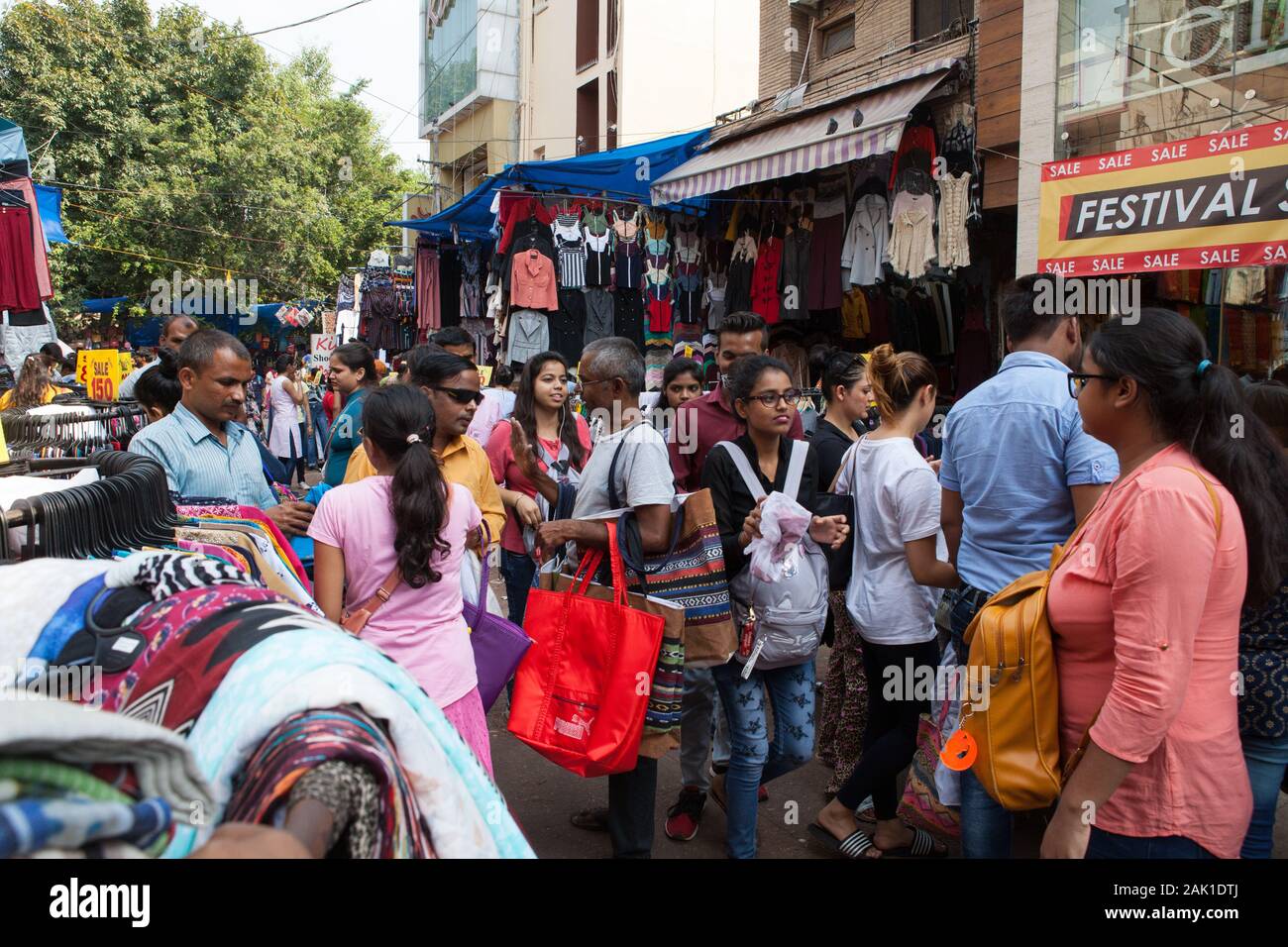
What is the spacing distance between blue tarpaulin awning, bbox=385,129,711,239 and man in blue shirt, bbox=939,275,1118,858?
6.98 m

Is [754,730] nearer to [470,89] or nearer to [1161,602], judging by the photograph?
[1161,602]

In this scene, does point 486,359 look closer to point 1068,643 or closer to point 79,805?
point 1068,643

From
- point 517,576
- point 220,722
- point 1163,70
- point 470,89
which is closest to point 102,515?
point 220,722

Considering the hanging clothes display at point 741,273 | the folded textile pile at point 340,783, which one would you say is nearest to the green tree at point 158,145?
the hanging clothes display at point 741,273

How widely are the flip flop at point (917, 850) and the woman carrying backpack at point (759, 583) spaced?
23.0 inches

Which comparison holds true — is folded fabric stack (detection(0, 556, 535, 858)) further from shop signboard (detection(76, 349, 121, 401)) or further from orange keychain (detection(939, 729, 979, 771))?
shop signboard (detection(76, 349, 121, 401))

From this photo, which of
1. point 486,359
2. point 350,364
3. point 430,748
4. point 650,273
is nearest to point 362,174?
point 486,359

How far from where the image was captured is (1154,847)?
1.94 m

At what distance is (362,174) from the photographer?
32844mm

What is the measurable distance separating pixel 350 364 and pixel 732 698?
376 cm

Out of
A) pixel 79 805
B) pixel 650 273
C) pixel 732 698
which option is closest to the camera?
pixel 79 805

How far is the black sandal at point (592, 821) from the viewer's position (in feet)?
12.7

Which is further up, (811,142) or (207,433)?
(811,142)

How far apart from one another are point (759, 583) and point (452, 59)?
24.0 m
